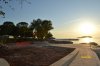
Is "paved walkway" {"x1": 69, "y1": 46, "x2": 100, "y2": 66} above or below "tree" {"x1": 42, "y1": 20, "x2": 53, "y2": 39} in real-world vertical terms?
below

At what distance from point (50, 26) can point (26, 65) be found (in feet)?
301

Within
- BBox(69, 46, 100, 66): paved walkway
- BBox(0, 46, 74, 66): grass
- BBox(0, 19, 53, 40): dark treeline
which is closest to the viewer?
BBox(0, 46, 74, 66): grass

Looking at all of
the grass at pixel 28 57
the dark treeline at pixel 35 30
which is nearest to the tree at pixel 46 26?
the dark treeline at pixel 35 30

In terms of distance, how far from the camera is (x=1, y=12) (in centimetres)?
858

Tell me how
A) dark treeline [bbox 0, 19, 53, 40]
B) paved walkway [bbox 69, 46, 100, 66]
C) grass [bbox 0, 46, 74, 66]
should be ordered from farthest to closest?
dark treeline [bbox 0, 19, 53, 40] < paved walkway [bbox 69, 46, 100, 66] < grass [bbox 0, 46, 74, 66]

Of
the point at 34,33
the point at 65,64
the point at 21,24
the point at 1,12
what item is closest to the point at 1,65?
the point at 1,12

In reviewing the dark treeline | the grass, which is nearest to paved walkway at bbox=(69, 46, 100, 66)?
the grass

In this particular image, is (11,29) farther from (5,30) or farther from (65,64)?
(65,64)

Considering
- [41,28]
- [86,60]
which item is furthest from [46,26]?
[86,60]

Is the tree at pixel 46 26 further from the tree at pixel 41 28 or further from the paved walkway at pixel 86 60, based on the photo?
the paved walkway at pixel 86 60

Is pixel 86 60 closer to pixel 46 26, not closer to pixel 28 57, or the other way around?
pixel 28 57

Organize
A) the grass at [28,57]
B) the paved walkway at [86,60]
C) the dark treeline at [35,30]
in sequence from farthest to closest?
the dark treeline at [35,30] < the paved walkway at [86,60] < the grass at [28,57]

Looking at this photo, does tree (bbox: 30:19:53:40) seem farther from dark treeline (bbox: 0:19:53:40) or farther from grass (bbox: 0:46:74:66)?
grass (bbox: 0:46:74:66)

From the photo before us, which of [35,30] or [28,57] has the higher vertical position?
[35,30]
